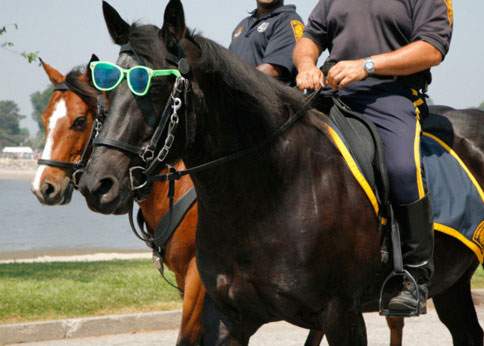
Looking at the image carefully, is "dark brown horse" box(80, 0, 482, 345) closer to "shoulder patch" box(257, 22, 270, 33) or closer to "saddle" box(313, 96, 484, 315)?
"saddle" box(313, 96, 484, 315)

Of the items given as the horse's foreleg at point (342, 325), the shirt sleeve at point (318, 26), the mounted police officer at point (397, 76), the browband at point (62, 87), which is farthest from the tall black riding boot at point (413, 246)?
the browband at point (62, 87)

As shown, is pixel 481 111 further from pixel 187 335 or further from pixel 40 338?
pixel 40 338

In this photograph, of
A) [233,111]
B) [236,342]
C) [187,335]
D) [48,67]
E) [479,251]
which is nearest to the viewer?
[233,111]

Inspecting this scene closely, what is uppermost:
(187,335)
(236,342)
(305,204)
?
(305,204)

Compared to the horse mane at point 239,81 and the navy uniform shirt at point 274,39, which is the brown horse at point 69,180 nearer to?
the navy uniform shirt at point 274,39

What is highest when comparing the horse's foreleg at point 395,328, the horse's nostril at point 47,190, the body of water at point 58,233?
the horse's nostril at point 47,190

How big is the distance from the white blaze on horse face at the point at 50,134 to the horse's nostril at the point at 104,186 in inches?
102

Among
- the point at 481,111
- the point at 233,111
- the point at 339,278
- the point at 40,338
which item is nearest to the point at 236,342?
the point at 339,278

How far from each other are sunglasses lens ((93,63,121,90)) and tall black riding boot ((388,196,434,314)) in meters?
1.81

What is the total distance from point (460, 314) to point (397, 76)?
1.94 meters

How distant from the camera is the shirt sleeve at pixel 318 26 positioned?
16.9 feet

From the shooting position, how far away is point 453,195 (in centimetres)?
510

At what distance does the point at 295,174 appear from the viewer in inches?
168

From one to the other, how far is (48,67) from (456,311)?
400 cm
